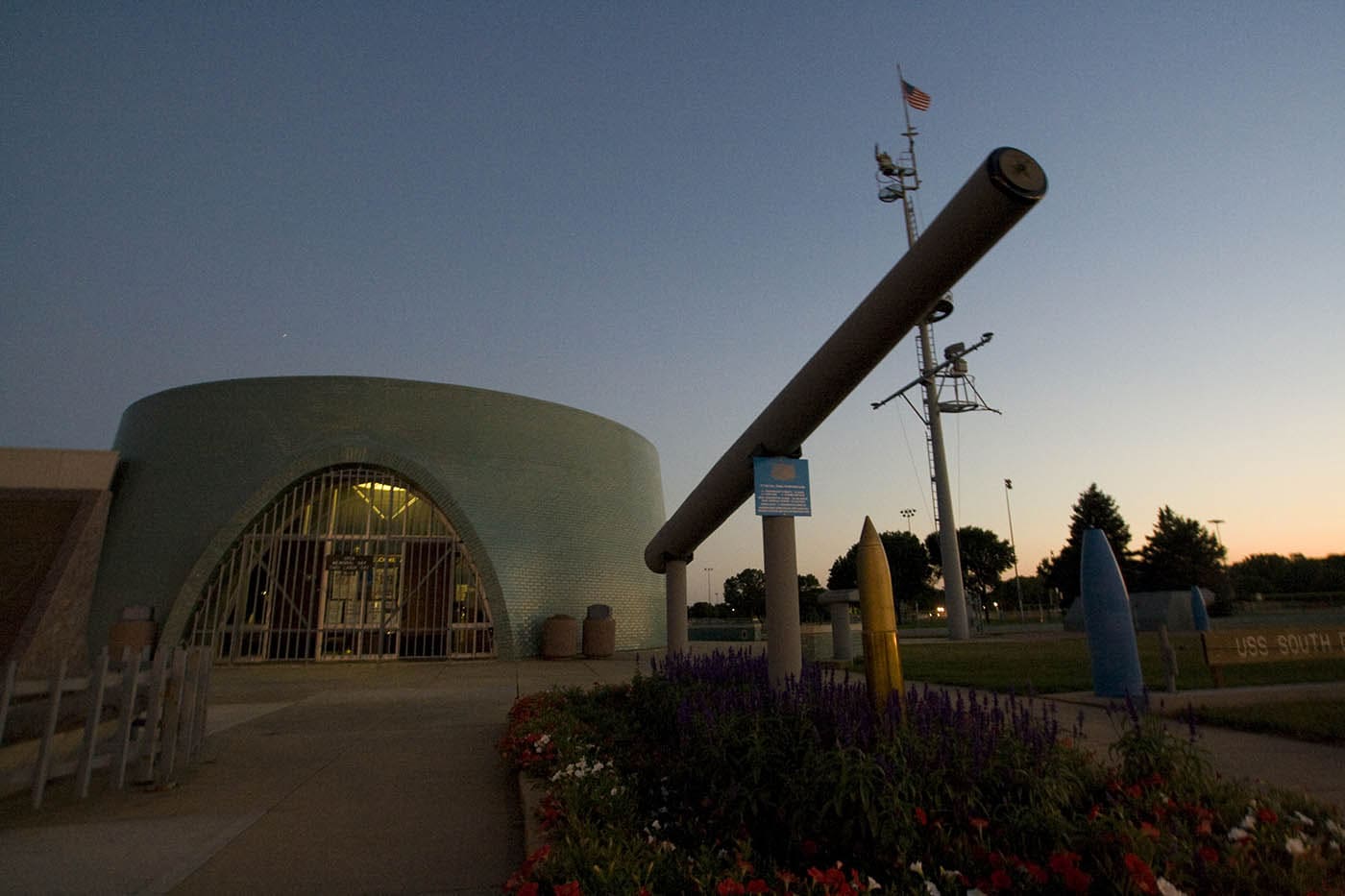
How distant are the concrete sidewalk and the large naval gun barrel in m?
4.16

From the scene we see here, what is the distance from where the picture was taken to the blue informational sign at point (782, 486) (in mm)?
7422

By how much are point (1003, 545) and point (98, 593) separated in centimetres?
9428

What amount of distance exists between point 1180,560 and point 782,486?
211ft

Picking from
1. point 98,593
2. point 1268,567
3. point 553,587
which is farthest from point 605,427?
point 1268,567

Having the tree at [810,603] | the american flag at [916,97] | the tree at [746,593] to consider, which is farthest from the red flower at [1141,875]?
the tree at [746,593]

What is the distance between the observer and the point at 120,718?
20.1ft

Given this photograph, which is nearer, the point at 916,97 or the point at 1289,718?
the point at 1289,718

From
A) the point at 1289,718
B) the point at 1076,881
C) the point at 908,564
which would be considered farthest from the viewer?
the point at 908,564

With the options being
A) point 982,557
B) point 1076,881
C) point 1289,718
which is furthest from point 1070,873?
point 982,557

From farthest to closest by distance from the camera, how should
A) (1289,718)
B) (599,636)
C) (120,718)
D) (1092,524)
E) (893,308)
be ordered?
(1092,524) → (599,636) → (1289,718) → (120,718) → (893,308)

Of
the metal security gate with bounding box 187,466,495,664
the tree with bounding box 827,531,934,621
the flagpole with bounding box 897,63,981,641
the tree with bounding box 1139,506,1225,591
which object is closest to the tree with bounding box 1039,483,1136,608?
the tree with bounding box 1139,506,1225,591

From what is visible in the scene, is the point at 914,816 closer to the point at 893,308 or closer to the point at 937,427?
the point at 893,308

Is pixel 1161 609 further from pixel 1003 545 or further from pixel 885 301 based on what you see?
pixel 1003 545

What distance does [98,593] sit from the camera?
71.9 feet
